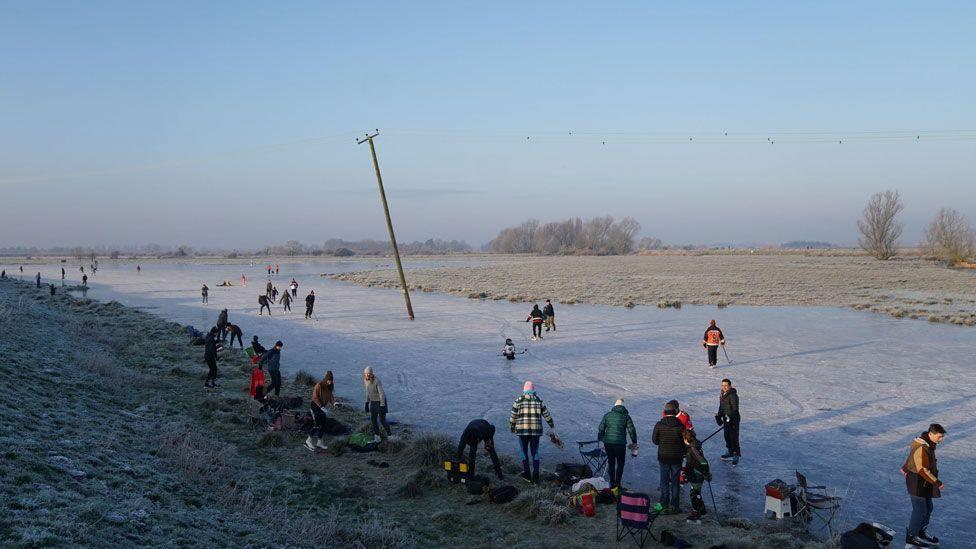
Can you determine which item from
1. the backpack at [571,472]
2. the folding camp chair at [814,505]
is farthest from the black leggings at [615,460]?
the folding camp chair at [814,505]

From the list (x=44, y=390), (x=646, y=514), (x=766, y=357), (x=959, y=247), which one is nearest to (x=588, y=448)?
(x=646, y=514)

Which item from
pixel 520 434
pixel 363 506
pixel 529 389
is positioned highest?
pixel 529 389

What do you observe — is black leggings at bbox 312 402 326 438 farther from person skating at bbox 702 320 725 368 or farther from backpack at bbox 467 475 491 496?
person skating at bbox 702 320 725 368

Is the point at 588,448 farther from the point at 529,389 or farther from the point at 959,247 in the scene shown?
the point at 959,247

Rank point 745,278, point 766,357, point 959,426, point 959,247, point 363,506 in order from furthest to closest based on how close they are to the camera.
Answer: point 959,247 → point 745,278 → point 766,357 → point 959,426 → point 363,506

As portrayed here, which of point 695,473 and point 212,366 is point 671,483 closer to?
point 695,473

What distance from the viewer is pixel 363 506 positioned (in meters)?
8.47

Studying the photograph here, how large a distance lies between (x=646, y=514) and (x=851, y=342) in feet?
62.9

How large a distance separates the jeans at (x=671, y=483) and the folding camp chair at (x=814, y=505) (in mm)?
1472

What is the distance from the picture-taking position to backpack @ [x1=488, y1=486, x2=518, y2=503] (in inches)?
339

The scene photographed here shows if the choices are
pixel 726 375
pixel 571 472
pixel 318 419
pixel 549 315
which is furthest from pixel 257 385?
pixel 549 315

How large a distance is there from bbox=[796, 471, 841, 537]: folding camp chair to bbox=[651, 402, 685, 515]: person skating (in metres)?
1.47

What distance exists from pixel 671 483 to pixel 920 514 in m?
2.82

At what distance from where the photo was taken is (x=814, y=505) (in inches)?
310
